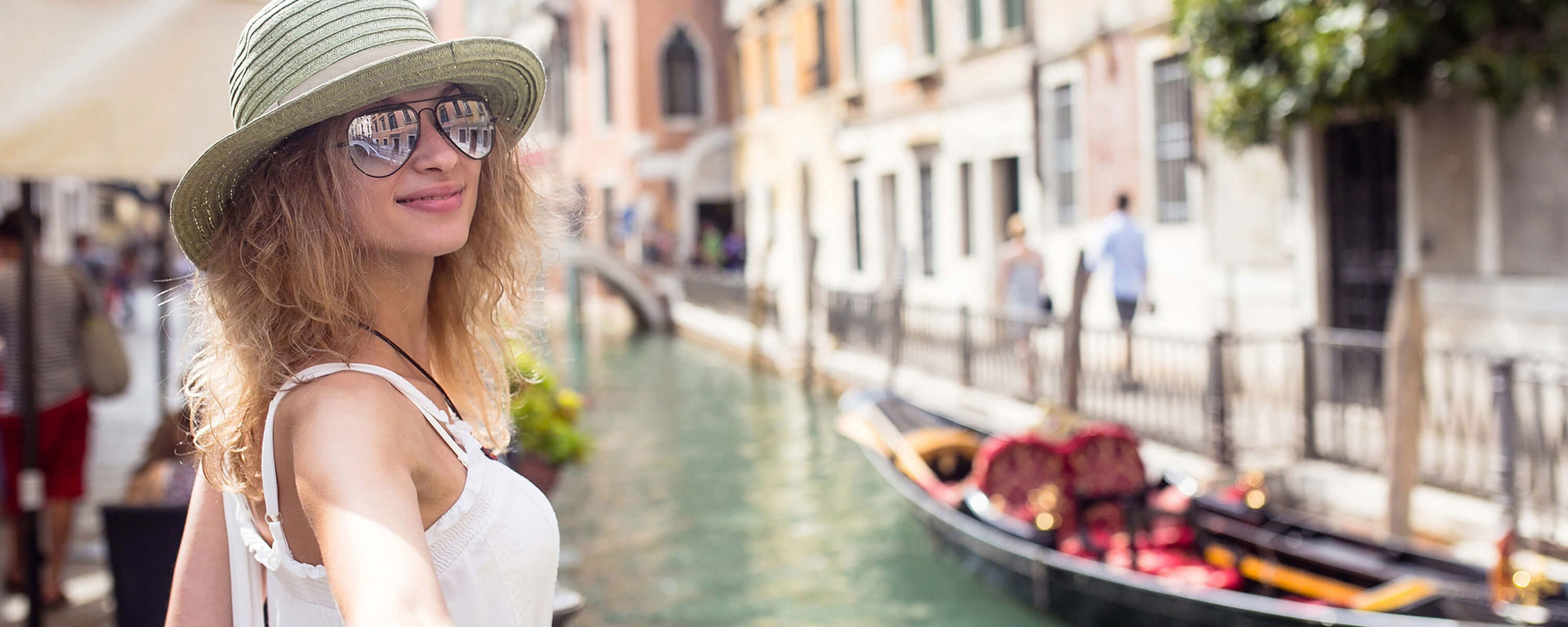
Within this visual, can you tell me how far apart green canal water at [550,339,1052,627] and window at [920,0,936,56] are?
459 centimetres

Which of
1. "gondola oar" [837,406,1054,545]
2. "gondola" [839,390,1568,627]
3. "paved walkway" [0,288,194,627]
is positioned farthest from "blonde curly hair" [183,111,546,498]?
"gondola oar" [837,406,1054,545]

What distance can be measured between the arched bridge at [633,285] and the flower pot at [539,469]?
17493 mm

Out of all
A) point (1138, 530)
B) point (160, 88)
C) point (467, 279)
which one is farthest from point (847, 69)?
point (467, 279)

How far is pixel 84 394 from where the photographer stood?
470 centimetres

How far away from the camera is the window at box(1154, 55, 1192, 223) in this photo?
1053 cm

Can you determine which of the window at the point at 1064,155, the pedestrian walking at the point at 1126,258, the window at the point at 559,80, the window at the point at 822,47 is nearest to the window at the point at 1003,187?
the window at the point at 1064,155

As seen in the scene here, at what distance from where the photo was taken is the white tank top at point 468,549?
1128 mm

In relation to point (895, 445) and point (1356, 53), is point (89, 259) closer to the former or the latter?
point (895, 445)

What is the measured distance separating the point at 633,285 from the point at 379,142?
21.9 m

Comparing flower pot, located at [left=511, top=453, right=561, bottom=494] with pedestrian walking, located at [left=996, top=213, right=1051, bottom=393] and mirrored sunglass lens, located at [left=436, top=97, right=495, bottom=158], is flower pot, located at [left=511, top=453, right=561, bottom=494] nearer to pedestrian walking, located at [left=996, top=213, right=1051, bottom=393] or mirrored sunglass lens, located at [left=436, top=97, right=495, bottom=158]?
mirrored sunglass lens, located at [left=436, top=97, right=495, bottom=158]

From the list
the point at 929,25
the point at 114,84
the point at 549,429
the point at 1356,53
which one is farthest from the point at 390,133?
the point at 929,25

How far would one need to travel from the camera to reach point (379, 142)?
1176 millimetres

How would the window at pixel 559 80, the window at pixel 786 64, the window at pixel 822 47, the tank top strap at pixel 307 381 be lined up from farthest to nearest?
the window at pixel 559 80
the window at pixel 786 64
the window at pixel 822 47
the tank top strap at pixel 307 381

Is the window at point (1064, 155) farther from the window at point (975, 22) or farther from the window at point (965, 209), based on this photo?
the window at point (965, 209)
